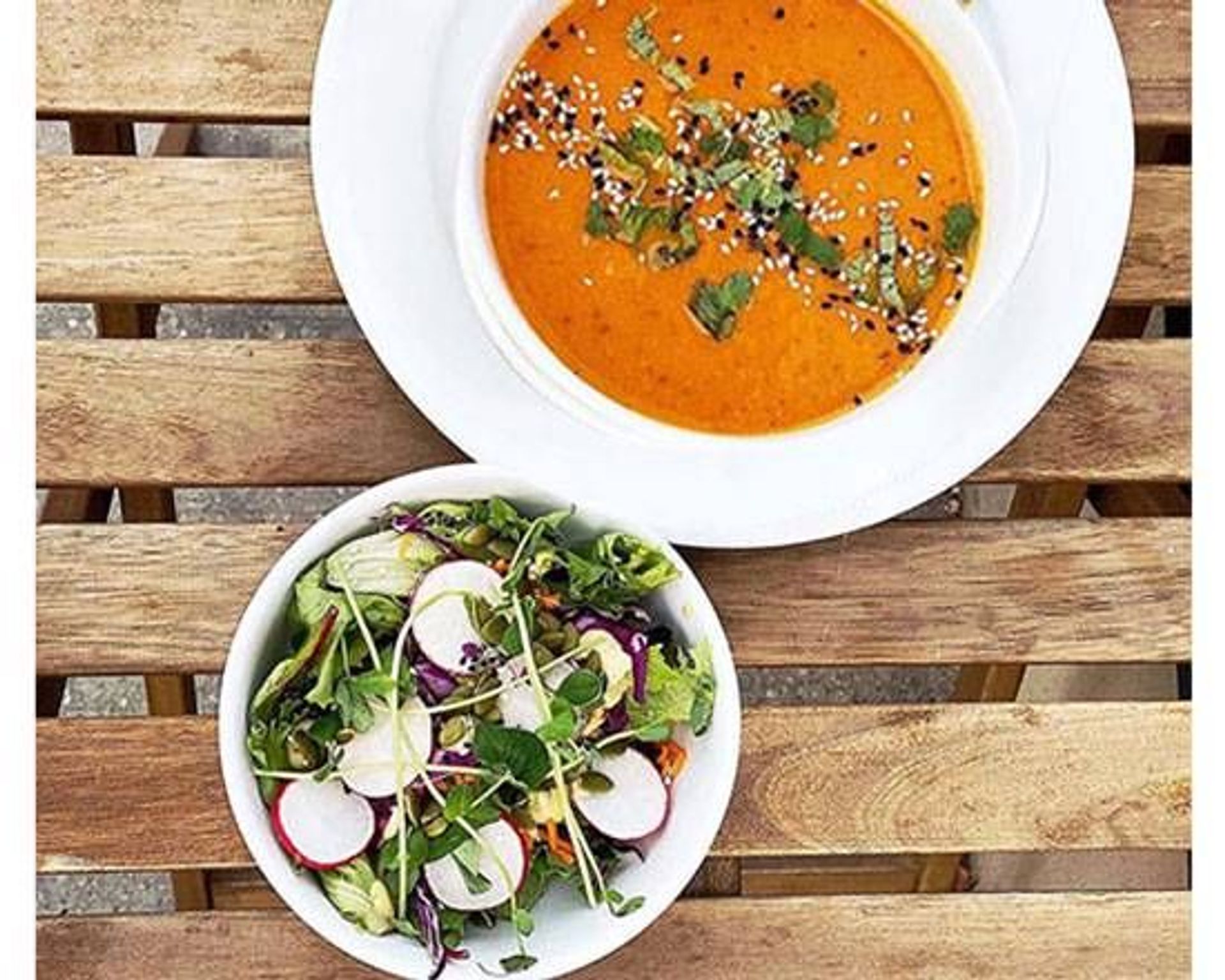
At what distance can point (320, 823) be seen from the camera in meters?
1.18

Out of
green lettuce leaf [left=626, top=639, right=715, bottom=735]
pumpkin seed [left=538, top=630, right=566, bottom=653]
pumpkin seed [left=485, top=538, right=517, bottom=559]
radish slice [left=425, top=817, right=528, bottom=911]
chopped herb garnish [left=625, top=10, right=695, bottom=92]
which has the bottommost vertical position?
radish slice [left=425, top=817, right=528, bottom=911]

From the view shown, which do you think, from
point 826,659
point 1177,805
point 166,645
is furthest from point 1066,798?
point 166,645

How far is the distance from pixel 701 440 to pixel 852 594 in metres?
0.18

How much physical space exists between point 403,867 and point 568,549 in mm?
208

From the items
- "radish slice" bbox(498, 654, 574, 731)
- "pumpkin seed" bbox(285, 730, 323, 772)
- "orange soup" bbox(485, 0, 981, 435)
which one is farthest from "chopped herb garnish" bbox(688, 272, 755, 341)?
"pumpkin seed" bbox(285, 730, 323, 772)

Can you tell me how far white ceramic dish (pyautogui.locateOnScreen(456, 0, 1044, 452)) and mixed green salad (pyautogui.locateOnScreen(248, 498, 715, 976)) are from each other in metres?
0.07

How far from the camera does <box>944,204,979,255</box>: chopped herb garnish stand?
127 centimetres

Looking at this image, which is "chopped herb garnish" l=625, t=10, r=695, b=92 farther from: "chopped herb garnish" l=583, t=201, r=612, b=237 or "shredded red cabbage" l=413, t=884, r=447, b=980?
"shredded red cabbage" l=413, t=884, r=447, b=980

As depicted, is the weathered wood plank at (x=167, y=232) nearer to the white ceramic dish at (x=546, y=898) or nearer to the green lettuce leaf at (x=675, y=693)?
the white ceramic dish at (x=546, y=898)

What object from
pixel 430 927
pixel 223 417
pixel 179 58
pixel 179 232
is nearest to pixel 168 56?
pixel 179 58

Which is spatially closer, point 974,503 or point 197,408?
point 197,408

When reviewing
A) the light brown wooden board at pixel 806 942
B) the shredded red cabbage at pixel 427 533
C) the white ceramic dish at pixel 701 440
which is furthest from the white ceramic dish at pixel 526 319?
the light brown wooden board at pixel 806 942

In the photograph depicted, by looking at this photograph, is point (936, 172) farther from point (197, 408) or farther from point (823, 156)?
point (197, 408)

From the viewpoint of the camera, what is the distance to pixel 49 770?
1.30 metres
